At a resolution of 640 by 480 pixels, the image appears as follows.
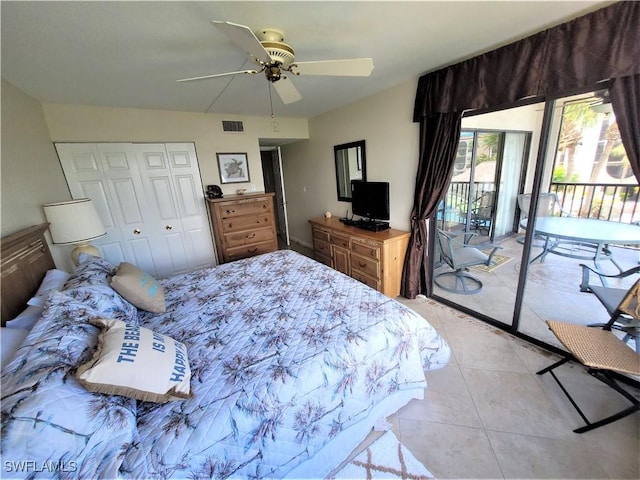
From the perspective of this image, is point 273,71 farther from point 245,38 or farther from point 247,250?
point 247,250

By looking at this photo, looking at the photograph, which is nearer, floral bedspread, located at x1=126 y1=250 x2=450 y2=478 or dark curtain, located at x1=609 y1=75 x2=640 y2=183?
floral bedspread, located at x1=126 y1=250 x2=450 y2=478

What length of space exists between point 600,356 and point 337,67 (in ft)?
7.63

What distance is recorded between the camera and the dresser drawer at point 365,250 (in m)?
2.84

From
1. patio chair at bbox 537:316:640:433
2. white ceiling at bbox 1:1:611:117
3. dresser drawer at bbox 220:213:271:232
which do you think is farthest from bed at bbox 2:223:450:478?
dresser drawer at bbox 220:213:271:232

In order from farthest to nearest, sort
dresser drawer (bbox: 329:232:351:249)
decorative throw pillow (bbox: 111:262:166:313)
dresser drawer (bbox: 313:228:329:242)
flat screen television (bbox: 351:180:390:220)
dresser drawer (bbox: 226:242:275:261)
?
1. dresser drawer (bbox: 313:228:329:242)
2. dresser drawer (bbox: 226:242:275:261)
3. dresser drawer (bbox: 329:232:351:249)
4. flat screen television (bbox: 351:180:390:220)
5. decorative throw pillow (bbox: 111:262:166:313)

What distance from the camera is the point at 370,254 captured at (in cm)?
293

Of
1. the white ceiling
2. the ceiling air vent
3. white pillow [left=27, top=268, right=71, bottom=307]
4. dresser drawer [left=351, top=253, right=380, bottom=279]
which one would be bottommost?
dresser drawer [left=351, top=253, right=380, bottom=279]

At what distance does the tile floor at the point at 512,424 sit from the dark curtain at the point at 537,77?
1441 mm

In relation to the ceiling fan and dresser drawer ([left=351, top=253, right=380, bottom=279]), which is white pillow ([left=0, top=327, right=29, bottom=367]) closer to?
the ceiling fan

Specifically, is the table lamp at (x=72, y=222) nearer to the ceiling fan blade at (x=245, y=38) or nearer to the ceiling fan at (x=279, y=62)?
the ceiling fan at (x=279, y=62)

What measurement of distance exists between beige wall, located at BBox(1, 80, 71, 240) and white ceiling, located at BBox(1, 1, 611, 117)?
207mm

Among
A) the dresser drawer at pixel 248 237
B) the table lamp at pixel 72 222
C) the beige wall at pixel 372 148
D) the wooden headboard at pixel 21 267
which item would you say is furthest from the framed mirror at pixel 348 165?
the wooden headboard at pixel 21 267

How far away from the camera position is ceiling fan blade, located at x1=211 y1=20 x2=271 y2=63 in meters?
1.10

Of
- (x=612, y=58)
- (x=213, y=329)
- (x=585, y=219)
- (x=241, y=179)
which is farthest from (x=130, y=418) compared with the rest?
(x=585, y=219)
